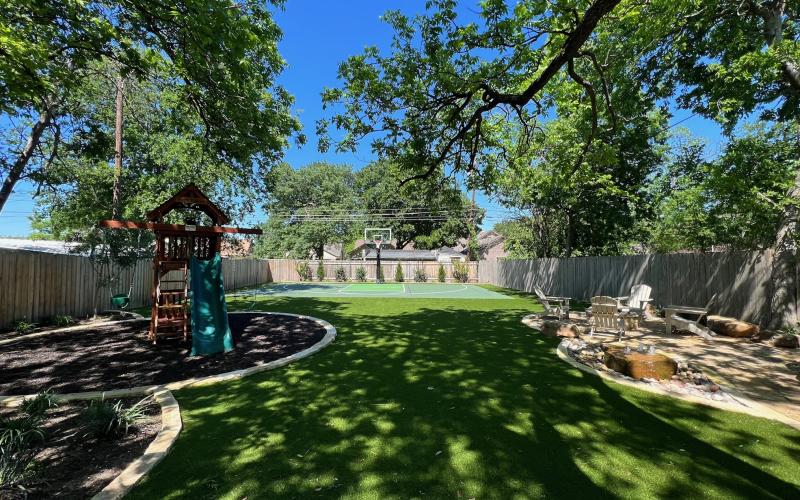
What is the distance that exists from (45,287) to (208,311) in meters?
6.27

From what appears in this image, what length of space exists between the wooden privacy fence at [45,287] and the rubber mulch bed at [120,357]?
69.5 inches

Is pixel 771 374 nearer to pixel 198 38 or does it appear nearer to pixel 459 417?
pixel 459 417

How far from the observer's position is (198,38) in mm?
5066

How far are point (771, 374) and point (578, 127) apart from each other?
9.67 meters

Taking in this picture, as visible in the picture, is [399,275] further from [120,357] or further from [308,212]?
[120,357]

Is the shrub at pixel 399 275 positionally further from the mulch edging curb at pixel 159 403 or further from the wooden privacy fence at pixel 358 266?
the mulch edging curb at pixel 159 403

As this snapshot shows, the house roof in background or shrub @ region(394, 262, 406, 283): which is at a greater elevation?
the house roof in background

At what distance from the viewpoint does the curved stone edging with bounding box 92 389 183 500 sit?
107 inches

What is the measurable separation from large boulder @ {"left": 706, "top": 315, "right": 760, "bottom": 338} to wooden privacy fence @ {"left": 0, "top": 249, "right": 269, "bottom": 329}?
1595 cm

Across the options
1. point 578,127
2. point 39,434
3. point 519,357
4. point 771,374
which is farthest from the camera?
point 578,127

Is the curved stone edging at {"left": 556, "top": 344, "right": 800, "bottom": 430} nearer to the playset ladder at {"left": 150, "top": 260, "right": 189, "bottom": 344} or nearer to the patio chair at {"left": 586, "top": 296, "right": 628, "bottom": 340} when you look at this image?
the patio chair at {"left": 586, "top": 296, "right": 628, "bottom": 340}

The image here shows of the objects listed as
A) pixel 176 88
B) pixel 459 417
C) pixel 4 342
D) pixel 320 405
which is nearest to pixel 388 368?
pixel 320 405

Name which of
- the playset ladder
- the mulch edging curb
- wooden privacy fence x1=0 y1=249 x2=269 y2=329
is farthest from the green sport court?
the mulch edging curb

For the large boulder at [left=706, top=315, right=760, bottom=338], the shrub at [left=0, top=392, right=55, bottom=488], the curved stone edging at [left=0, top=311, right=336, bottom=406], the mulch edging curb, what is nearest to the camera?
the shrub at [left=0, top=392, right=55, bottom=488]
